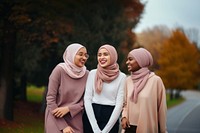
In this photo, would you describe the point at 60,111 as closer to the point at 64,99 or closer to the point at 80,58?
the point at 64,99

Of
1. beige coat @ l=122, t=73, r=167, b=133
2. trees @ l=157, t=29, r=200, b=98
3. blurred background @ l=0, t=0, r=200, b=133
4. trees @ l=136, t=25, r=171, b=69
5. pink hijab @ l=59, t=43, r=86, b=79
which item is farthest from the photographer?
trees @ l=136, t=25, r=171, b=69

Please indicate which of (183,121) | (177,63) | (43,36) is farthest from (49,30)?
(177,63)

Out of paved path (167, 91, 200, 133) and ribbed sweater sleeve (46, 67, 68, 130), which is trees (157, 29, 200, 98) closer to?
paved path (167, 91, 200, 133)

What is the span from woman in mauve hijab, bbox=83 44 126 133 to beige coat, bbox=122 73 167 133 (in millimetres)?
117

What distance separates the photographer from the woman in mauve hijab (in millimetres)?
4844

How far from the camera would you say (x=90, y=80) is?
493cm

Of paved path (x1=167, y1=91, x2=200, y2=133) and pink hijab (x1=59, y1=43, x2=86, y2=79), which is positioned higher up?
pink hijab (x1=59, y1=43, x2=86, y2=79)

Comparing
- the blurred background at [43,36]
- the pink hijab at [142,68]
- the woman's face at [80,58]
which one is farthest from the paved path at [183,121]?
the woman's face at [80,58]

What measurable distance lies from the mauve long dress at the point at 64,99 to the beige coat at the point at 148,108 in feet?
1.81

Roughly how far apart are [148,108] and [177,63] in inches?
1394

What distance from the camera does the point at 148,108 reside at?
4.78 metres

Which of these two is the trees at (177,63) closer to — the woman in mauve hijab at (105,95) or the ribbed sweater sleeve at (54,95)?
the woman in mauve hijab at (105,95)

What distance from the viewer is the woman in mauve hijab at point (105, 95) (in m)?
4.84

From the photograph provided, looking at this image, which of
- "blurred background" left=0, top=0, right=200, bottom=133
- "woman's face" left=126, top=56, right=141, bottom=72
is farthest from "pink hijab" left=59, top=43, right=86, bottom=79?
"blurred background" left=0, top=0, right=200, bottom=133
